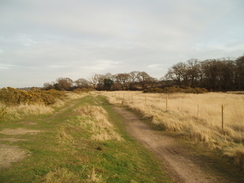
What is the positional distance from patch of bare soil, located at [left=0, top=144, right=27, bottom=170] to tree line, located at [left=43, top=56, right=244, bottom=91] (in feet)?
198

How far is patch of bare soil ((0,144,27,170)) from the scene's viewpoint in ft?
15.0

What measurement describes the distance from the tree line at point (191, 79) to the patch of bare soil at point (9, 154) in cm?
6027

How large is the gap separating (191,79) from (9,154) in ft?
236

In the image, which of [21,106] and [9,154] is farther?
[21,106]

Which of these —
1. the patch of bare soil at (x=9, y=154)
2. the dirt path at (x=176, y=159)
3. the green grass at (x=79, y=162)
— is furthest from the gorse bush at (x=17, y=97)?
the dirt path at (x=176, y=159)

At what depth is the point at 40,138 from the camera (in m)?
7.11

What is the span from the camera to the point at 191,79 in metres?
68.8

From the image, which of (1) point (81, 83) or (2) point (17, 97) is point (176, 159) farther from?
(1) point (81, 83)

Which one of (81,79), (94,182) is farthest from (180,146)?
(81,79)

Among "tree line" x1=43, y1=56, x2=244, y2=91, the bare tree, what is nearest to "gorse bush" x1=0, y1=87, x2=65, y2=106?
"tree line" x1=43, y1=56, x2=244, y2=91

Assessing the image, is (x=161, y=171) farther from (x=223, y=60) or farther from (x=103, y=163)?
(x=223, y=60)

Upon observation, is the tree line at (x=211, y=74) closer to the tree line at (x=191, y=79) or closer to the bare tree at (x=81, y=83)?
the tree line at (x=191, y=79)

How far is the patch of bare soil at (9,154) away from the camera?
15.0 ft

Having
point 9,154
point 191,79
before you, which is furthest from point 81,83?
point 9,154
